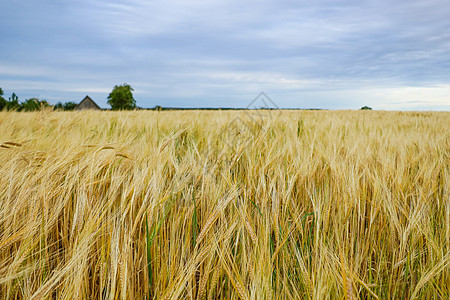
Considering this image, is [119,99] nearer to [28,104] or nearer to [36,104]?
[28,104]

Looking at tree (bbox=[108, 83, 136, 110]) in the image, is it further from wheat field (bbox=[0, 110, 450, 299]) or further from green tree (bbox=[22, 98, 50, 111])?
wheat field (bbox=[0, 110, 450, 299])

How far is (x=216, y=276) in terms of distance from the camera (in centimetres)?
64

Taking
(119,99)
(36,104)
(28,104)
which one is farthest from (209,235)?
(119,99)

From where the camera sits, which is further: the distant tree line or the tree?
the tree

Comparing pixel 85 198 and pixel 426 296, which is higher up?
pixel 85 198

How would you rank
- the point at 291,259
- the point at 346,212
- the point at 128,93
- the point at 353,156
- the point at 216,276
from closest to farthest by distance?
the point at 216,276 → the point at 291,259 → the point at 346,212 → the point at 353,156 → the point at 128,93

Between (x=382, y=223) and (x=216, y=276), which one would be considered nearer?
(x=216, y=276)

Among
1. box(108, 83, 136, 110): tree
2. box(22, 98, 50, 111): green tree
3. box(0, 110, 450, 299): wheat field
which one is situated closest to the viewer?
box(0, 110, 450, 299): wheat field

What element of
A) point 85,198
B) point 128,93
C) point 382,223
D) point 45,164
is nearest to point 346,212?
point 382,223

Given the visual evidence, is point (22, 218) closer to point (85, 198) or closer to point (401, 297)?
point (85, 198)

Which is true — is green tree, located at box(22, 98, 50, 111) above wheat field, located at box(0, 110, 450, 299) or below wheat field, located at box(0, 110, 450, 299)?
above

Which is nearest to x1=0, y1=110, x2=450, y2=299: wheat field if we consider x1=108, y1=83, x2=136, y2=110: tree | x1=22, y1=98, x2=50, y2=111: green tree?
x1=22, y1=98, x2=50, y2=111: green tree

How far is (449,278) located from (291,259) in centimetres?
43

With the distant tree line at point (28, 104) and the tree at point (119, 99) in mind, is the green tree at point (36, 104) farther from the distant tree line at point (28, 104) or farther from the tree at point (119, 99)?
the tree at point (119, 99)
